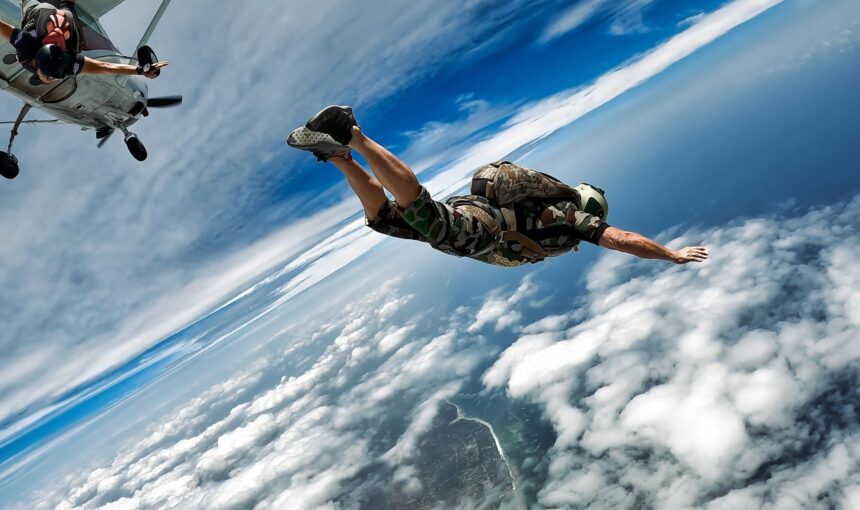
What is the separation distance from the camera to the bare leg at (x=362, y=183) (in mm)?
2895

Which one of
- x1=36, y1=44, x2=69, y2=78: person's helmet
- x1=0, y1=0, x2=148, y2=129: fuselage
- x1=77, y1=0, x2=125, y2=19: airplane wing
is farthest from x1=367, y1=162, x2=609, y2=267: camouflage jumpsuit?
x1=77, y1=0, x2=125, y2=19: airplane wing

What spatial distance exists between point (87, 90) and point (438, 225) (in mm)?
13420

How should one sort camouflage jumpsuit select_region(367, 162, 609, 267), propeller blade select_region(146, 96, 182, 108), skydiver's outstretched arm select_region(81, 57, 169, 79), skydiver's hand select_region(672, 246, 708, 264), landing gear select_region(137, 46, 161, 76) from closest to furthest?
camouflage jumpsuit select_region(367, 162, 609, 267) → skydiver's hand select_region(672, 246, 708, 264) → skydiver's outstretched arm select_region(81, 57, 169, 79) → landing gear select_region(137, 46, 161, 76) → propeller blade select_region(146, 96, 182, 108)

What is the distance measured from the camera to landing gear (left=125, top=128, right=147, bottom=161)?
1231 centimetres

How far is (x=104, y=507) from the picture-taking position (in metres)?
183

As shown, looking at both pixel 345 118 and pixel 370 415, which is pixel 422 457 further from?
pixel 345 118

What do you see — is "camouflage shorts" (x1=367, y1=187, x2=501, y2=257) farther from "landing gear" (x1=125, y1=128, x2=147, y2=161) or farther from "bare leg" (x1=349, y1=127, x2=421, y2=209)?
"landing gear" (x1=125, y1=128, x2=147, y2=161)

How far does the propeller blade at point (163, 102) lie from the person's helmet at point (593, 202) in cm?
1369

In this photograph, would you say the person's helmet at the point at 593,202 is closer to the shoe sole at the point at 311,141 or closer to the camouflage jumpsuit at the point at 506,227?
the camouflage jumpsuit at the point at 506,227

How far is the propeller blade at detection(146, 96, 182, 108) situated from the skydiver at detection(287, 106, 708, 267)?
13208 millimetres

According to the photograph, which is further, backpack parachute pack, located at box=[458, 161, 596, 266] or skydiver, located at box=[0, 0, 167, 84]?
skydiver, located at box=[0, 0, 167, 84]

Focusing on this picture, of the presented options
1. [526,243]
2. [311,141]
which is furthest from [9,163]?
[526,243]

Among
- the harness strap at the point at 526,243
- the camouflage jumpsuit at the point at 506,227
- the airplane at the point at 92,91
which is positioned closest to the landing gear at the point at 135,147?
the airplane at the point at 92,91

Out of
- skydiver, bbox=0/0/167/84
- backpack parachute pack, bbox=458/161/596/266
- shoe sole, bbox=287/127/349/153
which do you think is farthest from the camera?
skydiver, bbox=0/0/167/84
